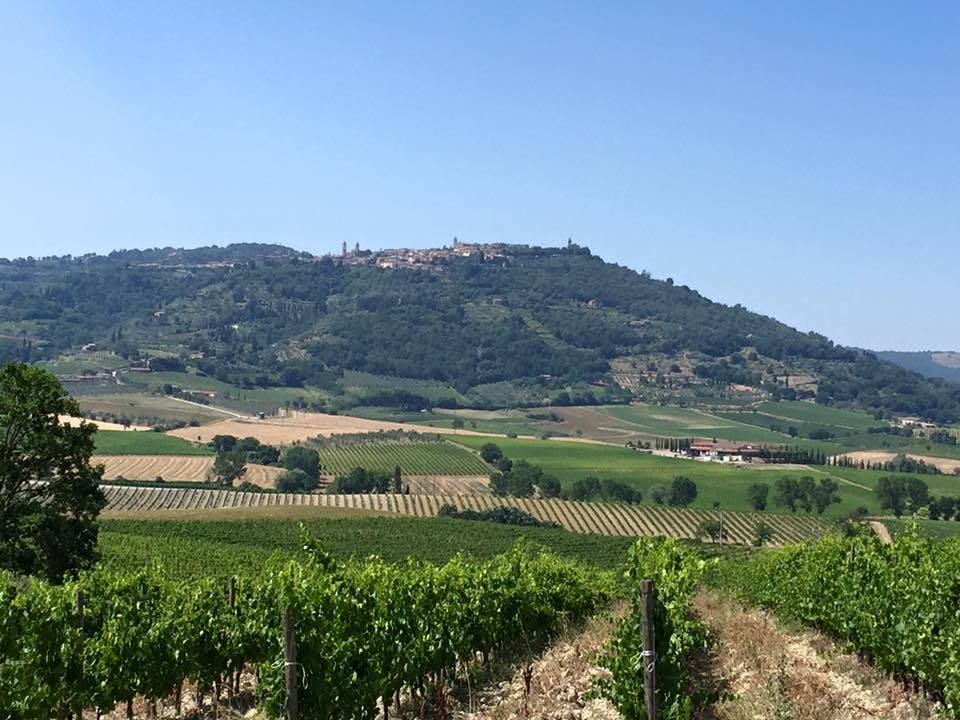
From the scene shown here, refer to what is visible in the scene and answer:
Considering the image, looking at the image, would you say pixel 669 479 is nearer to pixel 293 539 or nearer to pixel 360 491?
pixel 360 491

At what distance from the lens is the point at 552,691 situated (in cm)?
1476

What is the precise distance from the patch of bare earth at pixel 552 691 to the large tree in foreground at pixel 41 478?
1478 centimetres

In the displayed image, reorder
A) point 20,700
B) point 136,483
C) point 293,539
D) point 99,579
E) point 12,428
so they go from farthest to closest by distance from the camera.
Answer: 1. point 136,483
2. point 293,539
3. point 12,428
4. point 99,579
5. point 20,700

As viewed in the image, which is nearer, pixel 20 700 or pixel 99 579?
pixel 20 700

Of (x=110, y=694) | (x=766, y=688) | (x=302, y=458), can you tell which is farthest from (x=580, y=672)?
(x=302, y=458)

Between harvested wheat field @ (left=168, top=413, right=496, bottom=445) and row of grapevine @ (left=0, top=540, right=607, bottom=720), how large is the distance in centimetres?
12850

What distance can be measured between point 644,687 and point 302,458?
111024 mm

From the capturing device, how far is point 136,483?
328ft

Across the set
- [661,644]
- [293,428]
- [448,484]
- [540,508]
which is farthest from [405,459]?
[661,644]

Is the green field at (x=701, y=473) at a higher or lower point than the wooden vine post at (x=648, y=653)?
lower

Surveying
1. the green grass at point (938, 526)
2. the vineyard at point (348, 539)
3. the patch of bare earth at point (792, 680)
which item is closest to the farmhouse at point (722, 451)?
the green grass at point (938, 526)

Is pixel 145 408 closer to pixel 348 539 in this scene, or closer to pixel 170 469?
pixel 170 469

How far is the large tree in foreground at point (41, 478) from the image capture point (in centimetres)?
2631

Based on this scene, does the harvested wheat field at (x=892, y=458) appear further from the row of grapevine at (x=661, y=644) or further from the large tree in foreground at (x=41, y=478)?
the row of grapevine at (x=661, y=644)
